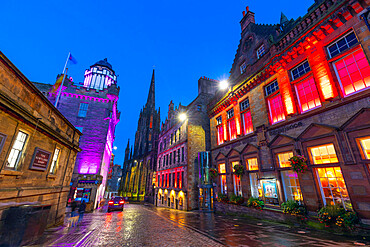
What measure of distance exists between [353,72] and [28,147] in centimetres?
1613

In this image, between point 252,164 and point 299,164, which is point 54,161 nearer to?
point 252,164

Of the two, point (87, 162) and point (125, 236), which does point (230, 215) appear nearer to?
point (125, 236)

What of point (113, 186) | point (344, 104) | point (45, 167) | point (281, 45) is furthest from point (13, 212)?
point (113, 186)

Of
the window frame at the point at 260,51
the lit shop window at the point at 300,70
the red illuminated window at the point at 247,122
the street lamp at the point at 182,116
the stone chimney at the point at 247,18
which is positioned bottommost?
the red illuminated window at the point at 247,122

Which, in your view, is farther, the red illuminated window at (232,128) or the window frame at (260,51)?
the red illuminated window at (232,128)

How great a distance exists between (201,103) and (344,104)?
17.3 meters

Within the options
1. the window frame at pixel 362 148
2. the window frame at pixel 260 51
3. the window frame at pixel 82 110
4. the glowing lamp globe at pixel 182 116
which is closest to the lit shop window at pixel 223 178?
the glowing lamp globe at pixel 182 116

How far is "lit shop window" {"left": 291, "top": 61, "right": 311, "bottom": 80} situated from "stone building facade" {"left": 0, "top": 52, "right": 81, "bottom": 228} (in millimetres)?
14991

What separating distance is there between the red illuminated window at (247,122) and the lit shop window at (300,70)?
4.56m

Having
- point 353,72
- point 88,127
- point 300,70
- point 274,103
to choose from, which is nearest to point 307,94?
point 300,70

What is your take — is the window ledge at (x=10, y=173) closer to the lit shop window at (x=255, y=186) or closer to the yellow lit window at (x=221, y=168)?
the lit shop window at (x=255, y=186)

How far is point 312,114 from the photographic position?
9.17m

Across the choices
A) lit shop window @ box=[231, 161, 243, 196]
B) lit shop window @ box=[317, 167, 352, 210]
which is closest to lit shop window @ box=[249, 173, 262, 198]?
lit shop window @ box=[231, 161, 243, 196]

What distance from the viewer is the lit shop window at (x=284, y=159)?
10.4 metres
